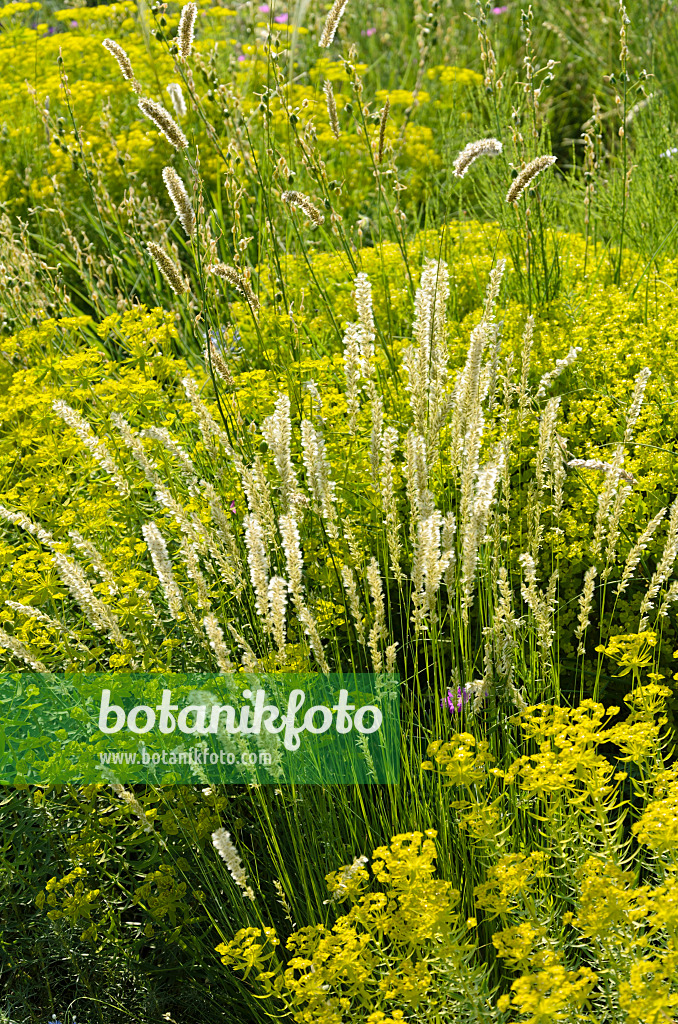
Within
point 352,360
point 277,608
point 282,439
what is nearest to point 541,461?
point 352,360

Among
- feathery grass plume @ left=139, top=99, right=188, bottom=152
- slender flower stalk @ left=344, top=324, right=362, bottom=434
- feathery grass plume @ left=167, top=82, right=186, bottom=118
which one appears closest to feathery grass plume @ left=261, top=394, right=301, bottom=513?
slender flower stalk @ left=344, top=324, right=362, bottom=434

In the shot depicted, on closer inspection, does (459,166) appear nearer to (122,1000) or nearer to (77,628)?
(77,628)

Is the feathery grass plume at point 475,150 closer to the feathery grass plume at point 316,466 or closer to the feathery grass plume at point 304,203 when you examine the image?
the feathery grass plume at point 304,203

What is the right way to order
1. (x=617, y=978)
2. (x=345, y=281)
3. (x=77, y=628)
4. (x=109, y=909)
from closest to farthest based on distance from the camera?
(x=617, y=978) < (x=109, y=909) < (x=77, y=628) < (x=345, y=281)

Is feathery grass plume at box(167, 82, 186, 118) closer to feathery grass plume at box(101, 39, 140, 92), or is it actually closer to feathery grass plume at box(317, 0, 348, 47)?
feathery grass plume at box(101, 39, 140, 92)

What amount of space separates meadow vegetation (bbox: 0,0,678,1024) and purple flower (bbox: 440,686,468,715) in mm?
17

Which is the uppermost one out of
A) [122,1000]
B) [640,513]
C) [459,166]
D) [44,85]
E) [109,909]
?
[44,85]

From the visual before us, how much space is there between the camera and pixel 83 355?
286 centimetres

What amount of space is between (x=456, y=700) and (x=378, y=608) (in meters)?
0.35

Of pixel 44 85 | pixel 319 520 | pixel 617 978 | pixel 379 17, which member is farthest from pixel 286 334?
pixel 379 17

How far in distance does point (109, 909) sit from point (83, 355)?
1516 millimetres
